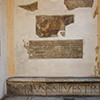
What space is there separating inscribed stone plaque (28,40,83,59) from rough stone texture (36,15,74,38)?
0.22m

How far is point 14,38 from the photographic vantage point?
Answer: 9.88ft

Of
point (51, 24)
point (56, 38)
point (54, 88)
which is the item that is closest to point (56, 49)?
point (56, 38)

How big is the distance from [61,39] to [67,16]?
57cm

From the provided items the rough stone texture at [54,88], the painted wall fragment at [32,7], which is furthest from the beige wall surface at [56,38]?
the rough stone texture at [54,88]

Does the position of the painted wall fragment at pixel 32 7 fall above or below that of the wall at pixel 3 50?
above

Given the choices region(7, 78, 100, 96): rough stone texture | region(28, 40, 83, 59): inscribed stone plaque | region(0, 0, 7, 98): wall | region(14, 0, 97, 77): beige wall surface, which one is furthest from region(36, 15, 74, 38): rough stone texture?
region(7, 78, 100, 96): rough stone texture

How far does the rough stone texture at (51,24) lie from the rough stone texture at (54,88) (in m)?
1.14

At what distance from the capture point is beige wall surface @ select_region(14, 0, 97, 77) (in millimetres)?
2920

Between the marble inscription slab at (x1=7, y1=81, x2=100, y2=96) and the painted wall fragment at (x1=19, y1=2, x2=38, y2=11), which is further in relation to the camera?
the painted wall fragment at (x1=19, y1=2, x2=38, y2=11)

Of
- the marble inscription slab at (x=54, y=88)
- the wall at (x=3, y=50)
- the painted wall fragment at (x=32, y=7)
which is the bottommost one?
the marble inscription slab at (x=54, y=88)

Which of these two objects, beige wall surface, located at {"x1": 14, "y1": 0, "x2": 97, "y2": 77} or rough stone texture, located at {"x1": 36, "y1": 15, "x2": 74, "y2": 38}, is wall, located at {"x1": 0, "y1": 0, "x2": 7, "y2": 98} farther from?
rough stone texture, located at {"x1": 36, "y1": 15, "x2": 74, "y2": 38}

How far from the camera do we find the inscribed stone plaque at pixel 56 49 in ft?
9.61

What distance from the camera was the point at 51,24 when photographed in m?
2.98

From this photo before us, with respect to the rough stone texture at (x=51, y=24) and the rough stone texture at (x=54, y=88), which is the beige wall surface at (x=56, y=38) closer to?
the rough stone texture at (x=51, y=24)
